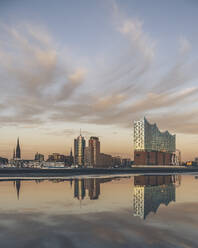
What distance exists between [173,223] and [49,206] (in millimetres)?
11445

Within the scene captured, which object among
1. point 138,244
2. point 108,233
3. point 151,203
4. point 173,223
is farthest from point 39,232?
point 151,203

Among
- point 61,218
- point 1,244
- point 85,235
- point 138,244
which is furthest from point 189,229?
point 1,244

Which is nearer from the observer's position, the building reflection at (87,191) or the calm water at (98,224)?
the calm water at (98,224)

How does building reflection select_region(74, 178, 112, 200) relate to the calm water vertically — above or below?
below

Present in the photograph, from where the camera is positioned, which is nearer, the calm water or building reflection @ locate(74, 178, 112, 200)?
the calm water

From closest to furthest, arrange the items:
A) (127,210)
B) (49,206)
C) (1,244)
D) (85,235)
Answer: (1,244) < (85,235) < (127,210) < (49,206)

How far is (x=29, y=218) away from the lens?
721 inches

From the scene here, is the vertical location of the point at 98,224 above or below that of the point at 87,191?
above

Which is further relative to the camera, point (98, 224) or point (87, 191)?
point (87, 191)

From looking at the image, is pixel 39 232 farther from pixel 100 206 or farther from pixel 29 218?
pixel 100 206

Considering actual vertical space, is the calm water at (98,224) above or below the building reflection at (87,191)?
above

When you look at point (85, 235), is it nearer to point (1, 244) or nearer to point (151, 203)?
point (1, 244)

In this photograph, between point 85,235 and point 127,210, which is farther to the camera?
point 127,210

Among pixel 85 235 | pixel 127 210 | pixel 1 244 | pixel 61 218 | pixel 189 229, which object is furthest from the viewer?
pixel 127 210
